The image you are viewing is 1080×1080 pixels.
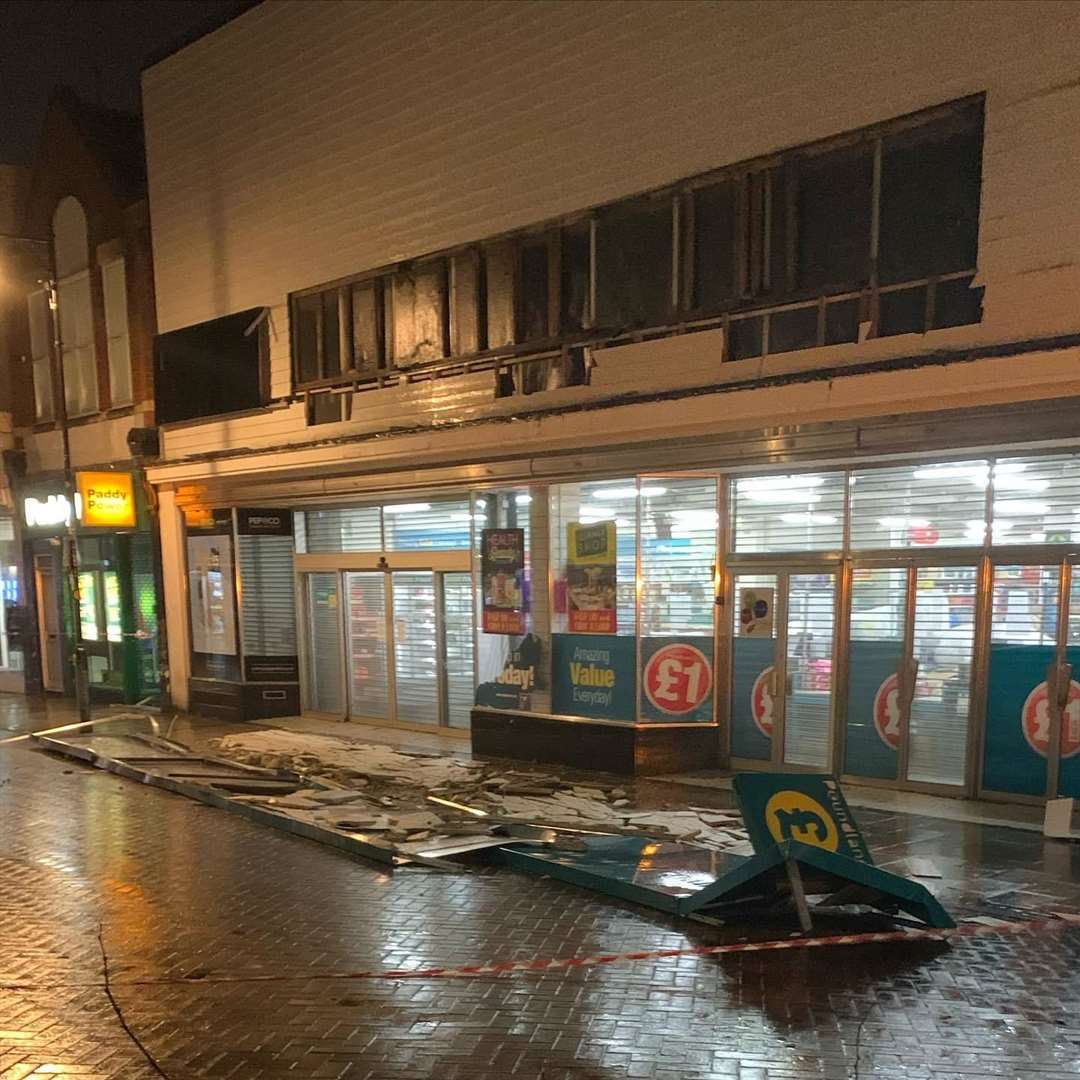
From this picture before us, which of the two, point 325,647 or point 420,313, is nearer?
point 420,313

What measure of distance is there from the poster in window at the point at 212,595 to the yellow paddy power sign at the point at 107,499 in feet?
4.41

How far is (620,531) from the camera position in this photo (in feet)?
34.1

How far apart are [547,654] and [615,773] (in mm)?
1689

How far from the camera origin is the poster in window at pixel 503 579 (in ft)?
36.7

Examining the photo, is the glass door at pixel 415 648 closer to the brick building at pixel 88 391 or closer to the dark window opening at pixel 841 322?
the brick building at pixel 88 391

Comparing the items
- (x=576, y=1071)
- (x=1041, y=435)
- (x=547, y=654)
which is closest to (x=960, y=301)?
(x=1041, y=435)

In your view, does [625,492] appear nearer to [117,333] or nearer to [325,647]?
[325,647]

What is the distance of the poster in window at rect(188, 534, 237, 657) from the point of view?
47.8ft

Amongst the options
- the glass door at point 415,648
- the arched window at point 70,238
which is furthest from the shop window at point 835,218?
the arched window at point 70,238

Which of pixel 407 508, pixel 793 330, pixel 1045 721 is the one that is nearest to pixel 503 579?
pixel 407 508

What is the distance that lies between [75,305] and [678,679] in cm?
1398

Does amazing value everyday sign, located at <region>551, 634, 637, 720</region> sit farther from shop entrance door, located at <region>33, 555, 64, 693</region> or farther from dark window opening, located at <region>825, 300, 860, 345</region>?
shop entrance door, located at <region>33, 555, 64, 693</region>

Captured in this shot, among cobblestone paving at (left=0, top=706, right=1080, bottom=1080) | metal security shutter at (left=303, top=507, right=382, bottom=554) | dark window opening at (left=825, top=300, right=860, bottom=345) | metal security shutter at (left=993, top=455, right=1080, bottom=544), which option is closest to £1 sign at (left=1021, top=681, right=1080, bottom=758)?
cobblestone paving at (left=0, top=706, right=1080, bottom=1080)

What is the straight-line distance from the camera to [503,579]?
1133 centimetres
